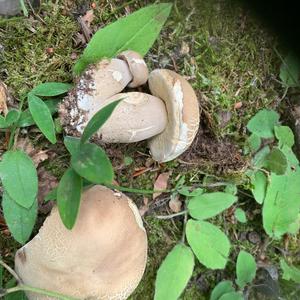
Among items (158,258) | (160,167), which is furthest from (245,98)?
(158,258)

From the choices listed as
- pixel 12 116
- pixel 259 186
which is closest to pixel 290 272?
pixel 259 186

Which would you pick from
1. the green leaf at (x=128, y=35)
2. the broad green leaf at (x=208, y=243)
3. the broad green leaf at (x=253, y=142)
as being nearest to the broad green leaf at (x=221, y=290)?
the broad green leaf at (x=208, y=243)

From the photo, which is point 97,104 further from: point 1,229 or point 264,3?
point 264,3

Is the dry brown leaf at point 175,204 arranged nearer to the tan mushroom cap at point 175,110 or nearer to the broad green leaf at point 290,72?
the tan mushroom cap at point 175,110

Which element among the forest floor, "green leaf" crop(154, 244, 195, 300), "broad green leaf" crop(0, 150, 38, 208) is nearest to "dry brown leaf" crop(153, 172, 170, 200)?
the forest floor

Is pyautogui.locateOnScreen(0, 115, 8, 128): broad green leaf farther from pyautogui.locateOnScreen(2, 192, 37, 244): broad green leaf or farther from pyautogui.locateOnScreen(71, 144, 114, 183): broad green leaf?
pyautogui.locateOnScreen(71, 144, 114, 183): broad green leaf
